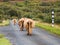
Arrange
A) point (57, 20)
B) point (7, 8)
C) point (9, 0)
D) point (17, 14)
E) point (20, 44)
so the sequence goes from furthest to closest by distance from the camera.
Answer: point (9, 0)
point (7, 8)
point (17, 14)
point (57, 20)
point (20, 44)

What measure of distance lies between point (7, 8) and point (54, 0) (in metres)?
25.1

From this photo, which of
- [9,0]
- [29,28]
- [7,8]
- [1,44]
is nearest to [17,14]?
[7,8]

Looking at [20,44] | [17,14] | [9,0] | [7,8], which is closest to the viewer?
[20,44]

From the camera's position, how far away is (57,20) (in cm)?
3231

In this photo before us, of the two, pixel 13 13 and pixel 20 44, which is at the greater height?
pixel 20 44

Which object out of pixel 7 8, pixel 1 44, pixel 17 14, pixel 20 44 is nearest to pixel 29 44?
pixel 20 44

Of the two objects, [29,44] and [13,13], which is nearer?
[29,44]

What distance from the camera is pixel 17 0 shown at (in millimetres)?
111812

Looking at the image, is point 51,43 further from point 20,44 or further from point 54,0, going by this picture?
point 54,0

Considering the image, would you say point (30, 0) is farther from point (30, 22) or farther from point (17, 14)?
point (30, 22)

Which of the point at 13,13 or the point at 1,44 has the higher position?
the point at 1,44

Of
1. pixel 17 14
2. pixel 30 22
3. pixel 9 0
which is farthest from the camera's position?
pixel 9 0

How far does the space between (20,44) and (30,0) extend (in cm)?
9773

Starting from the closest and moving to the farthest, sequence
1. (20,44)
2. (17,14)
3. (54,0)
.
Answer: (20,44) < (17,14) < (54,0)
